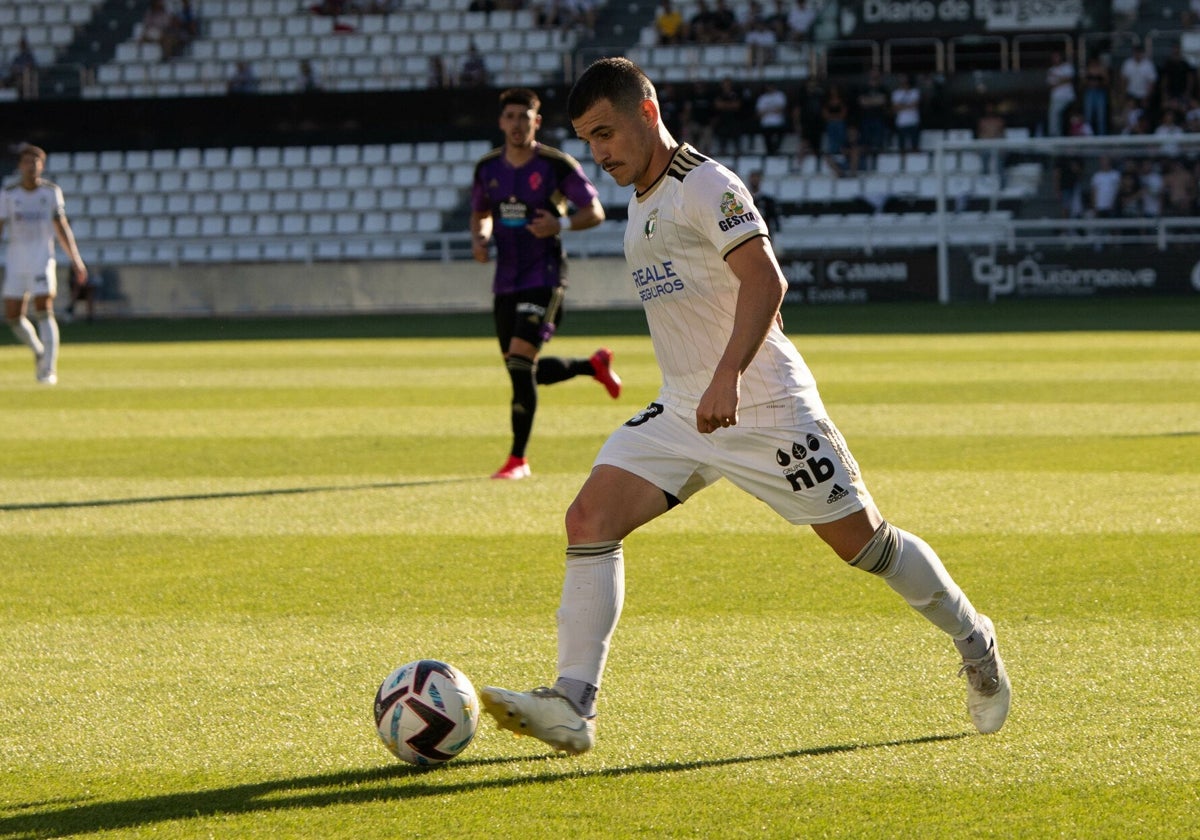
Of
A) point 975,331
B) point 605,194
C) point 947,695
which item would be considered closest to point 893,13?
point 605,194

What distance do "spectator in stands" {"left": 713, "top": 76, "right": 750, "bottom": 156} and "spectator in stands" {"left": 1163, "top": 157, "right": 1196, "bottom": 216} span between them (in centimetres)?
791

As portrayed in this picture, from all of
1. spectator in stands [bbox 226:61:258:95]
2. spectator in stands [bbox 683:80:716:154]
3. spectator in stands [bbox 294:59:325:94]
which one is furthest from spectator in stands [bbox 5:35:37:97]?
spectator in stands [bbox 683:80:716:154]

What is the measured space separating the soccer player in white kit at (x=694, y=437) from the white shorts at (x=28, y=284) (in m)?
13.0

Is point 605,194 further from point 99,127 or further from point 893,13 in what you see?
point 99,127

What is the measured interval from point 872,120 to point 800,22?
11.1ft

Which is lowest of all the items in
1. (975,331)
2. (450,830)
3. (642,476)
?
(975,331)

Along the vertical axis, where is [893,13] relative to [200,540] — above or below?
above

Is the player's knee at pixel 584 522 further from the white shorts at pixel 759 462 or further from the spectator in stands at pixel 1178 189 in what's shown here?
the spectator in stands at pixel 1178 189

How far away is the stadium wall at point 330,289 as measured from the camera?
27.4m

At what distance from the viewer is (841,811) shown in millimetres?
3693

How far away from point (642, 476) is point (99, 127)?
105 ft

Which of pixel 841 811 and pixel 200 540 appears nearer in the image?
pixel 841 811

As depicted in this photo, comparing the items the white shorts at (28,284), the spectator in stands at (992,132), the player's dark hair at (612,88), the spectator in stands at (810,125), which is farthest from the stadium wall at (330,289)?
the player's dark hair at (612,88)

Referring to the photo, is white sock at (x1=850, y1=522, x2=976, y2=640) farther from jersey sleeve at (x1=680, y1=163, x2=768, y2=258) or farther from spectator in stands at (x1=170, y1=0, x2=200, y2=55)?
spectator in stands at (x1=170, y1=0, x2=200, y2=55)
